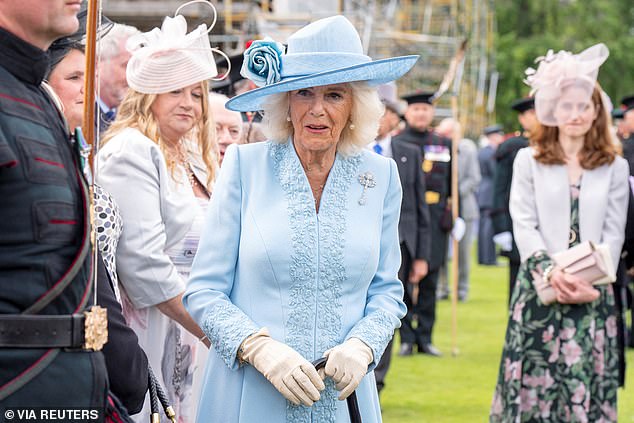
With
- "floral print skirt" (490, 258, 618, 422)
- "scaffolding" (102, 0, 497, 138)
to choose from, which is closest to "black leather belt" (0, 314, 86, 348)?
"scaffolding" (102, 0, 497, 138)

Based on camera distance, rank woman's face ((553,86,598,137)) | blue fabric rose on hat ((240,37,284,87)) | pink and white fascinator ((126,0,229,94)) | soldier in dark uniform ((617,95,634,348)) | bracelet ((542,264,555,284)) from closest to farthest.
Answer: blue fabric rose on hat ((240,37,284,87)) < pink and white fascinator ((126,0,229,94)) < bracelet ((542,264,555,284)) < woman's face ((553,86,598,137)) < soldier in dark uniform ((617,95,634,348))

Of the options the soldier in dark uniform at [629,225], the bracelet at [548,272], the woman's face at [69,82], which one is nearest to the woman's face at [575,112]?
the soldier in dark uniform at [629,225]

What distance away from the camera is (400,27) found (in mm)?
27984

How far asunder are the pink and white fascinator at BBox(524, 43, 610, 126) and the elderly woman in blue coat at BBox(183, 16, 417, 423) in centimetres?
297

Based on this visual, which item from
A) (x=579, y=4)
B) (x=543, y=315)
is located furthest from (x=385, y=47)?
(x=579, y=4)

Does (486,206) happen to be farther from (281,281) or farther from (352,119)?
(281,281)

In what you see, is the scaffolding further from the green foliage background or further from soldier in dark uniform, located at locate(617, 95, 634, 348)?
the green foliage background

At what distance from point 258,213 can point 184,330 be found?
123 centimetres

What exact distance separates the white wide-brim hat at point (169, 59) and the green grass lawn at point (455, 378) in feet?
12.5

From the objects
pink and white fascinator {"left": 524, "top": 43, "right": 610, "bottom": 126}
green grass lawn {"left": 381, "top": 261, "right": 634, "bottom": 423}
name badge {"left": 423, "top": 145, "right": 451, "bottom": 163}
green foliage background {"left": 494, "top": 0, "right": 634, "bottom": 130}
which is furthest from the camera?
green foliage background {"left": 494, "top": 0, "right": 634, "bottom": 130}

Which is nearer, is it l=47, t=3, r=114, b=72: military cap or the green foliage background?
l=47, t=3, r=114, b=72: military cap

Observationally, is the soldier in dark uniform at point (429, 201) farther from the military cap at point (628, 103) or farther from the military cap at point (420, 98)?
the military cap at point (628, 103)

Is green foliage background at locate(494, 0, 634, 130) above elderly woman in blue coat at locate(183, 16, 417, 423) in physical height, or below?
below

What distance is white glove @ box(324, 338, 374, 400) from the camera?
11.9ft
